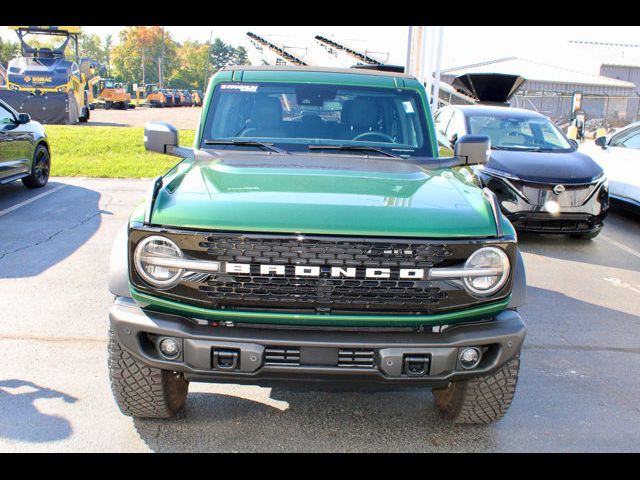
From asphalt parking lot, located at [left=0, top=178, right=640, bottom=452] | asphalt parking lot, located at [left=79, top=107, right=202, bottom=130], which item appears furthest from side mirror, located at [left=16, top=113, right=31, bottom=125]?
Result: asphalt parking lot, located at [left=79, top=107, right=202, bottom=130]

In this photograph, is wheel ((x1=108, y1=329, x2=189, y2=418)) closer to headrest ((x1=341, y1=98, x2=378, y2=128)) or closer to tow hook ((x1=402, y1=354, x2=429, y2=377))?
tow hook ((x1=402, y1=354, x2=429, y2=377))

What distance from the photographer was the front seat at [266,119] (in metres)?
4.29

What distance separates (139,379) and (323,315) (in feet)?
3.33

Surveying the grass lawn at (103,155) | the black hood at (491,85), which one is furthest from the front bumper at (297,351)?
the black hood at (491,85)

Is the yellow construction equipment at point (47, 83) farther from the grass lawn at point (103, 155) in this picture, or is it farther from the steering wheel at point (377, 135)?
the steering wheel at point (377, 135)

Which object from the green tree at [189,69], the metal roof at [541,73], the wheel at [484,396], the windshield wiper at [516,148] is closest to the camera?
the wheel at [484,396]

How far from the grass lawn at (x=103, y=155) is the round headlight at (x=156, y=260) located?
32.3 ft

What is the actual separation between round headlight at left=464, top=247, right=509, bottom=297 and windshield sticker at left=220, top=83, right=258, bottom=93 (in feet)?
7.10

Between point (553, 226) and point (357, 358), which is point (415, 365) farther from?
point (553, 226)

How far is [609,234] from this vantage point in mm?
9305

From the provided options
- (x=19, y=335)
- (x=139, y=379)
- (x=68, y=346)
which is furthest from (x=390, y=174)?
(x=19, y=335)

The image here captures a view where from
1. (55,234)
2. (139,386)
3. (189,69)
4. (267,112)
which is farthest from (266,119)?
(189,69)

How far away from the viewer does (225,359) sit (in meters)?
2.82

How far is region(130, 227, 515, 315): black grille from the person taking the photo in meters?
2.83
